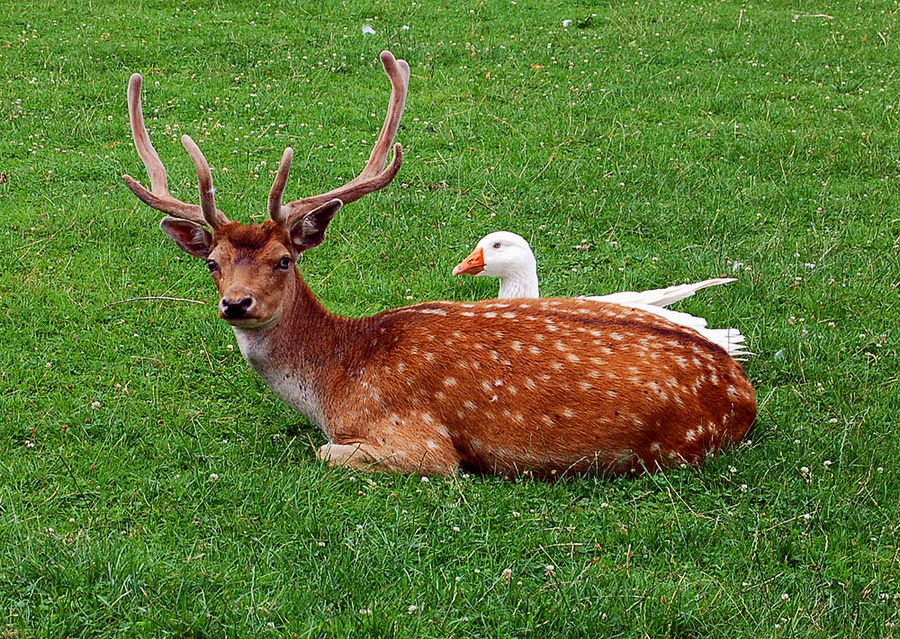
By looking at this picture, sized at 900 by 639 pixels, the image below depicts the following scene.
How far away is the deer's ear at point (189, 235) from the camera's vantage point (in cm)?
558

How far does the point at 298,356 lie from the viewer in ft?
18.7

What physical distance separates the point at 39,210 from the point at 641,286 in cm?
462

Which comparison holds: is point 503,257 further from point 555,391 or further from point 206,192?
point 206,192

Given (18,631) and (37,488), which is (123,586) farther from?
(37,488)

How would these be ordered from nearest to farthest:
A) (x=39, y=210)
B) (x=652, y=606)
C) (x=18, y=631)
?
1. (x=18, y=631)
2. (x=652, y=606)
3. (x=39, y=210)

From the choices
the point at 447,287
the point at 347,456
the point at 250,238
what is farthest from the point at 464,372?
the point at 447,287

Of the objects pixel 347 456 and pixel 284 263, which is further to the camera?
pixel 284 263

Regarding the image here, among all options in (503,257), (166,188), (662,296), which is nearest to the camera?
(166,188)

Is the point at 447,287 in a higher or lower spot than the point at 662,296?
lower

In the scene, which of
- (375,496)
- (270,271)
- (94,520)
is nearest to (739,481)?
(375,496)

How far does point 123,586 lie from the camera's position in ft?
13.4

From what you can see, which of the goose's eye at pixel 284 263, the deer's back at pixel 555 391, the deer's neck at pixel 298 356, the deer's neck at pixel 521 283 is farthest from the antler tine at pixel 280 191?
the deer's neck at pixel 521 283

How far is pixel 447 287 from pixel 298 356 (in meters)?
2.05

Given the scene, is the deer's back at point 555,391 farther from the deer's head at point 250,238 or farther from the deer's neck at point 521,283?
the deer's neck at point 521,283
